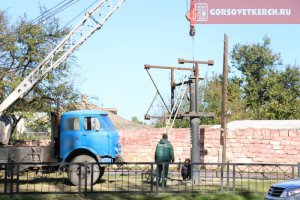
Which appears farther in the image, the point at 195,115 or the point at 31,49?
the point at 31,49

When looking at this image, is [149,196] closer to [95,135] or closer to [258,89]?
[95,135]

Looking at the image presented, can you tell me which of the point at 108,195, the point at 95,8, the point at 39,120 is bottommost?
the point at 108,195

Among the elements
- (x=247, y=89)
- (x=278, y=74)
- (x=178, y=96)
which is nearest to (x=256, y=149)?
(x=178, y=96)

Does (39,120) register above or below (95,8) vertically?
below

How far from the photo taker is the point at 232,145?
26344 millimetres

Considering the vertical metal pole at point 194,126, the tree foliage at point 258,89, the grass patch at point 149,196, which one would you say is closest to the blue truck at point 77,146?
the vertical metal pole at point 194,126

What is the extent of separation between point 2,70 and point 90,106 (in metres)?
6.44

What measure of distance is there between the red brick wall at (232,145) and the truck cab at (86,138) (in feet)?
32.0

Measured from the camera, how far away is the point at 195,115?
17.1m

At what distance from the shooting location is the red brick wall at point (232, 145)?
2533 centimetres

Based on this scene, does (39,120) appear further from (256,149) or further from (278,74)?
(278,74)

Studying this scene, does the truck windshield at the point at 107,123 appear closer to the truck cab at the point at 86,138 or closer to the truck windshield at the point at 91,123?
the truck cab at the point at 86,138

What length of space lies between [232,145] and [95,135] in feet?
36.5

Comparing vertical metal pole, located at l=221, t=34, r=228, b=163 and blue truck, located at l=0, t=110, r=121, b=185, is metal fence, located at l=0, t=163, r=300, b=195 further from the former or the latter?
vertical metal pole, located at l=221, t=34, r=228, b=163
